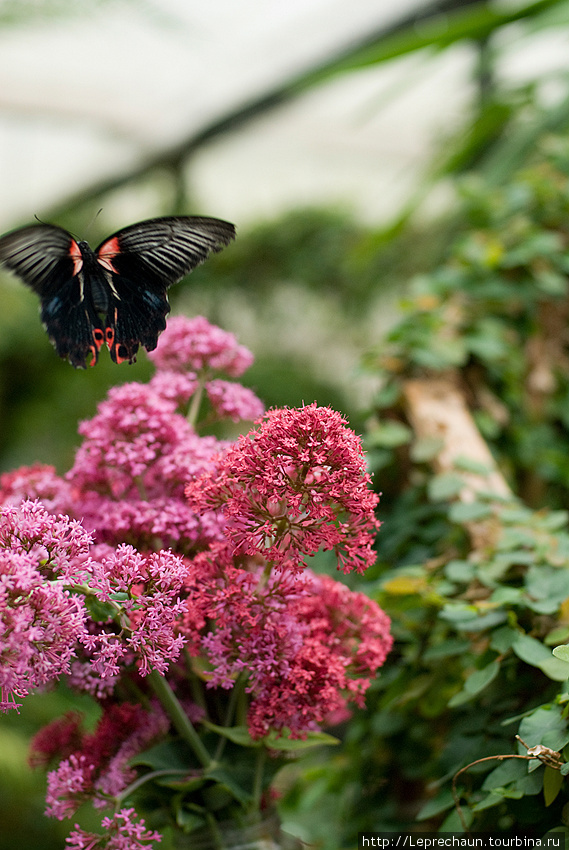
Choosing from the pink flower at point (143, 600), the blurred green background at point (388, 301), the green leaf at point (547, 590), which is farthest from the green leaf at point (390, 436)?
the pink flower at point (143, 600)

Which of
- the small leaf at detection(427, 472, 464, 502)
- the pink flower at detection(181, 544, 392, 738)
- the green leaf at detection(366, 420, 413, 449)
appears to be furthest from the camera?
the green leaf at detection(366, 420, 413, 449)

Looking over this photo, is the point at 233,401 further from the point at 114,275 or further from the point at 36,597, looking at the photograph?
the point at 36,597

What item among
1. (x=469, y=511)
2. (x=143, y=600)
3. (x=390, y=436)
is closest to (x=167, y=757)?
→ (x=143, y=600)

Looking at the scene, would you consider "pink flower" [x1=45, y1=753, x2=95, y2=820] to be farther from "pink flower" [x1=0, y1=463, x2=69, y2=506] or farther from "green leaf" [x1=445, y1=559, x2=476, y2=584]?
"green leaf" [x1=445, y1=559, x2=476, y2=584]

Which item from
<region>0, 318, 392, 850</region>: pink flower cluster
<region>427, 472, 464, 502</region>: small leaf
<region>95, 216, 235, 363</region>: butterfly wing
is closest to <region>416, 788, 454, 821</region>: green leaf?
<region>0, 318, 392, 850</region>: pink flower cluster

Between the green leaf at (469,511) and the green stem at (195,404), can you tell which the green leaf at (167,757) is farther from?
the green leaf at (469,511)

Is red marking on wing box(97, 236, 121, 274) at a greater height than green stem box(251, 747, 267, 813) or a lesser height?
greater

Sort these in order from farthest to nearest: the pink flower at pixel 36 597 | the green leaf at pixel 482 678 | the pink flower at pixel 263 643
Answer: the green leaf at pixel 482 678 < the pink flower at pixel 263 643 < the pink flower at pixel 36 597
